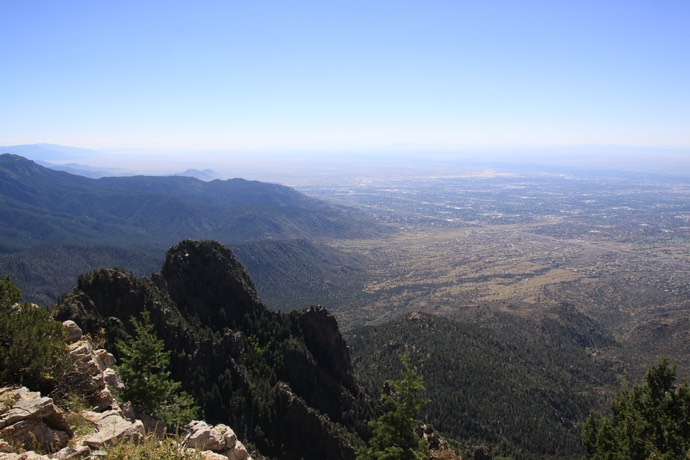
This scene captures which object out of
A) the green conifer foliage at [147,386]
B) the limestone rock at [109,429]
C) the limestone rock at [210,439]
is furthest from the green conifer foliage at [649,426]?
the limestone rock at [109,429]

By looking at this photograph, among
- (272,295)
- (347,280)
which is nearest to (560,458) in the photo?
(272,295)

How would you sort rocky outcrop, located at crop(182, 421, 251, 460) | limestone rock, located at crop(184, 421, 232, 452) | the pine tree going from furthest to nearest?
limestone rock, located at crop(184, 421, 232, 452) → rocky outcrop, located at crop(182, 421, 251, 460) → the pine tree

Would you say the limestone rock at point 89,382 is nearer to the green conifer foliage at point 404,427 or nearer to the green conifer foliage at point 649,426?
the green conifer foliage at point 404,427

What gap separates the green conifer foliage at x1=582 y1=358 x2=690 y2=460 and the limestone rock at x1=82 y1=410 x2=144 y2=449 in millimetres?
27596

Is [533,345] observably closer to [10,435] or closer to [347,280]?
[347,280]

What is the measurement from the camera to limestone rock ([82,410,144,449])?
14727 millimetres

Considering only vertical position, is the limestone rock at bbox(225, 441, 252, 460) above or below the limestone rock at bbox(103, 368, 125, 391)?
below

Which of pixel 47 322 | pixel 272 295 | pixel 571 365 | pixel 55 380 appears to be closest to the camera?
pixel 55 380

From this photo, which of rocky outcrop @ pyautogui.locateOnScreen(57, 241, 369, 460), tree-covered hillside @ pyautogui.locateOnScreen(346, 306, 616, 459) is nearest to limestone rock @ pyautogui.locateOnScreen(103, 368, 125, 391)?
rocky outcrop @ pyautogui.locateOnScreen(57, 241, 369, 460)

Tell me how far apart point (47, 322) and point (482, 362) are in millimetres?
79196

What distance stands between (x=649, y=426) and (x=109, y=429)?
106 feet

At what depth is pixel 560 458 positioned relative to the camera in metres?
60.5

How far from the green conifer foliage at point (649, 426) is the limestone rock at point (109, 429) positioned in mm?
27596

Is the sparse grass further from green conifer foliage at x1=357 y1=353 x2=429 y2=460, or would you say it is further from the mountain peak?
the mountain peak
